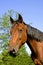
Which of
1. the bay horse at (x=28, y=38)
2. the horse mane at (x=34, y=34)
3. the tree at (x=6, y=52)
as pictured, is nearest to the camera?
the bay horse at (x=28, y=38)

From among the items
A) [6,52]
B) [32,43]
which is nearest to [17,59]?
[6,52]

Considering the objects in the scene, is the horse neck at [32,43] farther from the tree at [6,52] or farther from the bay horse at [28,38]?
the tree at [6,52]

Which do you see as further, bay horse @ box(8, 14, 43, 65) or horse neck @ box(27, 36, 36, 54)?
horse neck @ box(27, 36, 36, 54)

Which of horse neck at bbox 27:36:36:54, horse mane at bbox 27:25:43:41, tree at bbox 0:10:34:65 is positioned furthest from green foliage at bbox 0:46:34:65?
horse mane at bbox 27:25:43:41

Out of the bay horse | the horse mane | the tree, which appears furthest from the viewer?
the tree

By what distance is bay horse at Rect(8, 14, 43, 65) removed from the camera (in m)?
8.19

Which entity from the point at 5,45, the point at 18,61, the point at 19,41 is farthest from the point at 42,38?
the point at 18,61

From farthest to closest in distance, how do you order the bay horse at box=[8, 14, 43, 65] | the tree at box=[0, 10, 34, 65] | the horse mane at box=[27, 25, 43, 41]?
the tree at box=[0, 10, 34, 65] → the horse mane at box=[27, 25, 43, 41] → the bay horse at box=[8, 14, 43, 65]

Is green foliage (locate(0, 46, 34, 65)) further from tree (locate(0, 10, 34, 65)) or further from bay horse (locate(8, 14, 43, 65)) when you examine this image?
bay horse (locate(8, 14, 43, 65))

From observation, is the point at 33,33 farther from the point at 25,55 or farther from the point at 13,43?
the point at 25,55

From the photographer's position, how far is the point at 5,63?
117ft

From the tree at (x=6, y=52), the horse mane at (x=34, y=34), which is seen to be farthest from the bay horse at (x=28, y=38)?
the tree at (x=6, y=52)

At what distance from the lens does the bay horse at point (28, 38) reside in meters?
8.19

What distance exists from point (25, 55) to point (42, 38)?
26.8m
